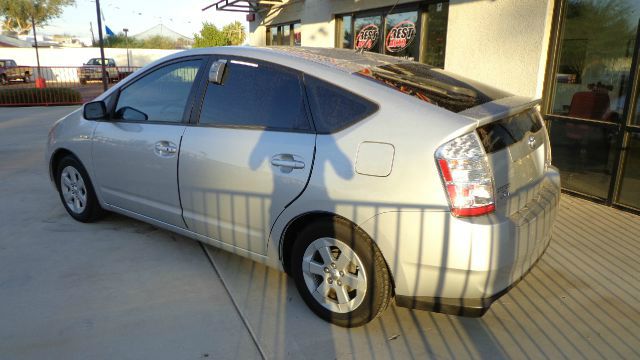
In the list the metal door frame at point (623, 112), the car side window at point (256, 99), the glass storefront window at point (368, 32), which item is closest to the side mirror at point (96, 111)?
the car side window at point (256, 99)

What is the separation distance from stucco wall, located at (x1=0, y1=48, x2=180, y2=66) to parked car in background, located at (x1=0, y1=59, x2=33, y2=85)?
7646 mm

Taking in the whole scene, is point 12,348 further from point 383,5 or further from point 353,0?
point 353,0

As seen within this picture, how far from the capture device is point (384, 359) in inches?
97.6

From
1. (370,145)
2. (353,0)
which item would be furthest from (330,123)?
(353,0)

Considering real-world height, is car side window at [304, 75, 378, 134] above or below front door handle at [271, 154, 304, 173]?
above

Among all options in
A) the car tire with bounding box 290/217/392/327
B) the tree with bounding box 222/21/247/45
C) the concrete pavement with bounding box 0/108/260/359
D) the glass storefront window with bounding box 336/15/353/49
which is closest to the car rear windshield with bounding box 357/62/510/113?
the car tire with bounding box 290/217/392/327

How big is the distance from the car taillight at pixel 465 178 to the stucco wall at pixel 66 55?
37.0 m

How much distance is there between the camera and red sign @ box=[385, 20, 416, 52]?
7682mm

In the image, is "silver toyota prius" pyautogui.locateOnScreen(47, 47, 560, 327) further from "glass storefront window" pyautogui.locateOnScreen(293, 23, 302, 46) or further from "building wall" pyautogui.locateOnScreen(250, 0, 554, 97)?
"glass storefront window" pyautogui.locateOnScreen(293, 23, 302, 46)

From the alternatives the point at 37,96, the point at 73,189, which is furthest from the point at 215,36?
the point at 73,189

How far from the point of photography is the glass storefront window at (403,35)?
7.59m

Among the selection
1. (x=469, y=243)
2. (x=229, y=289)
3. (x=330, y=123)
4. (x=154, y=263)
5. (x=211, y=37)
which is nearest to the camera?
(x=469, y=243)

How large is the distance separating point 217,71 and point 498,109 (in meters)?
1.83

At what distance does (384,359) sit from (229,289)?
1.24m
